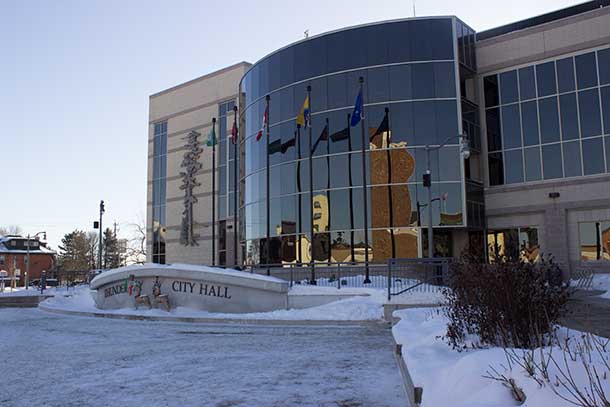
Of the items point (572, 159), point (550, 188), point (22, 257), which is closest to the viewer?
point (572, 159)

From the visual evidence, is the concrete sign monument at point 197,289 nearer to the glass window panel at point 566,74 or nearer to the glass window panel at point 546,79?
the glass window panel at point 546,79

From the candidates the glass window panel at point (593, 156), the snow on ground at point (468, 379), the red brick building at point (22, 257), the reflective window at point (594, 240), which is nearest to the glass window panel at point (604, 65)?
the glass window panel at point (593, 156)

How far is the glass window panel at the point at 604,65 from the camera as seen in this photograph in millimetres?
30344

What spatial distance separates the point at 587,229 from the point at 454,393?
29125mm

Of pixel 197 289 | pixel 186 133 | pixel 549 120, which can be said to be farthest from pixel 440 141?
pixel 186 133

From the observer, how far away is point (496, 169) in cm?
3356

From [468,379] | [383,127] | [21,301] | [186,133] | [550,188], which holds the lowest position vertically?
[21,301]

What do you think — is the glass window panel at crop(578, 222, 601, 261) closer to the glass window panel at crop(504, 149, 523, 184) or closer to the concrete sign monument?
the glass window panel at crop(504, 149, 523, 184)

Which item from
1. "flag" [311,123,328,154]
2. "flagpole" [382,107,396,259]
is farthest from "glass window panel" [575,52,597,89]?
"flag" [311,123,328,154]

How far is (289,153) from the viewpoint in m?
34.9

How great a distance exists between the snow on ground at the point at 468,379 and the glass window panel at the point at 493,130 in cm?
2836

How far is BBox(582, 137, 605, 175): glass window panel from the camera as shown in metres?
30.1

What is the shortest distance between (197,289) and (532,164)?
2128 cm

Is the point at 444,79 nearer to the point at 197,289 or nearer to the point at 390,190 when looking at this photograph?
the point at 390,190
